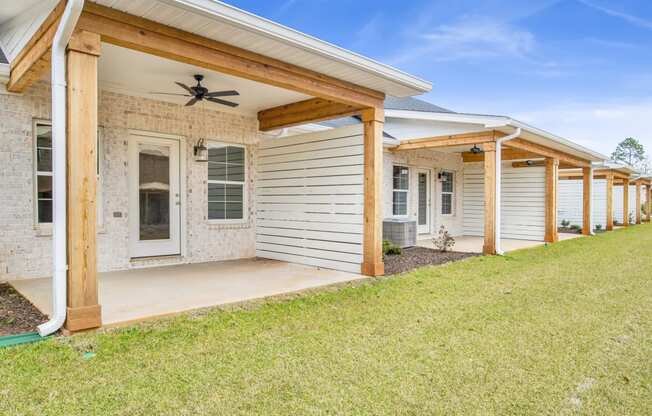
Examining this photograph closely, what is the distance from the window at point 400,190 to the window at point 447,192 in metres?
1.74

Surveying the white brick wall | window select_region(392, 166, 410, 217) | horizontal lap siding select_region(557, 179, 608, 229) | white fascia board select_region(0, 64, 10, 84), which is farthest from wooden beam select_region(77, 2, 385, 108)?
horizontal lap siding select_region(557, 179, 608, 229)

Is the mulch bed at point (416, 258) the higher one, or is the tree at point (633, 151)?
the tree at point (633, 151)

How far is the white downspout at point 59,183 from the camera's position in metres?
3.23

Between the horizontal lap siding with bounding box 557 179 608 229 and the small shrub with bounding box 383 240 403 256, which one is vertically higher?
the horizontal lap siding with bounding box 557 179 608 229

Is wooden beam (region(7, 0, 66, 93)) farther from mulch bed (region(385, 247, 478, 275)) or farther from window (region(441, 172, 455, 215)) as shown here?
window (region(441, 172, 455, 215))

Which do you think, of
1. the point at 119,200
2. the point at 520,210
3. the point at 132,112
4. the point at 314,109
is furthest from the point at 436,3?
the point at 119,200

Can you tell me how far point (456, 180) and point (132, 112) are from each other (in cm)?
948

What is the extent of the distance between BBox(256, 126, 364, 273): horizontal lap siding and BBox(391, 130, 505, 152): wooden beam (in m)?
3.52

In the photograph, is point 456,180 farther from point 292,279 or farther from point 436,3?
point 292,279

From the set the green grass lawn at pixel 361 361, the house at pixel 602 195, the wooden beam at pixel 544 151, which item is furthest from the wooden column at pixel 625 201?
the green grass lawn at pixel 361 361

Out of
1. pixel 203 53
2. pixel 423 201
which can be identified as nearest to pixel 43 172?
pixel 203 53

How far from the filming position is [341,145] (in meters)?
6.33

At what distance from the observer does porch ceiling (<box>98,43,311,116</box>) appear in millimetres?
4754

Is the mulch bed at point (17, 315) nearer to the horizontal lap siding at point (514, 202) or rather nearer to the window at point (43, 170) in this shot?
the window at point (43, 170)
